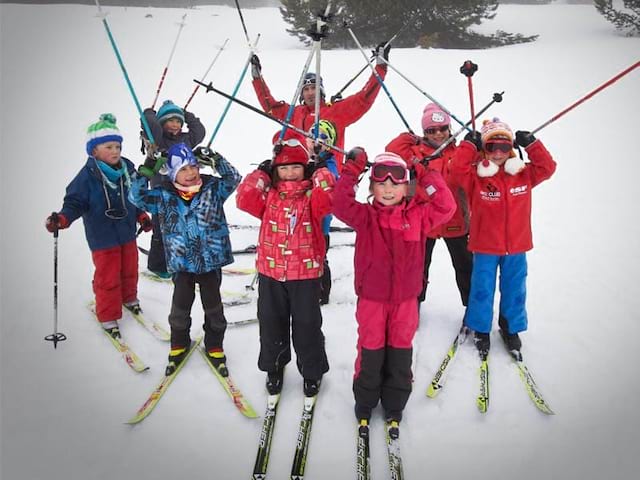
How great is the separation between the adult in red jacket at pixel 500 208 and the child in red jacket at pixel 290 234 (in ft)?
3.64

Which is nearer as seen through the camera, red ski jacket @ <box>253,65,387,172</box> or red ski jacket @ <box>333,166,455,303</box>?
→ red ski jacket @ <box>333,166,455,303</box>

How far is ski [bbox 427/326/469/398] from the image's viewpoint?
3.01 metres

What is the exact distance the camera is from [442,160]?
11.3ft

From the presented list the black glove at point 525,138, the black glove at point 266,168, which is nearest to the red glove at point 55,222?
the black glove at point 266,168

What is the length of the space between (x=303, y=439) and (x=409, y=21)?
1441 cm

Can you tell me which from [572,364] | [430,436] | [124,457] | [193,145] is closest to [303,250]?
[430,436]

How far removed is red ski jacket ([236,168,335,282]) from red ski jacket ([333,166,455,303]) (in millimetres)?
287

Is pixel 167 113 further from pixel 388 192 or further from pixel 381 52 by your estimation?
pixel 388 192

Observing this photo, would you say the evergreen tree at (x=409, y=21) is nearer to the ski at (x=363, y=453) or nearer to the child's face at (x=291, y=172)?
the child's face at (x=291, y=172)

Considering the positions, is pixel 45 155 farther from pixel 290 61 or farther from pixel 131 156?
pixel 290 61

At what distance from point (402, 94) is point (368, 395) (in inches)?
375

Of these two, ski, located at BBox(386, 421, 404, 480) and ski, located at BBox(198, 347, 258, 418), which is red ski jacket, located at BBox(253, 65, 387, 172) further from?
ski, located at BBox(386, 421, 404, 480)

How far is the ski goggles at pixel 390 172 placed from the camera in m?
2.39

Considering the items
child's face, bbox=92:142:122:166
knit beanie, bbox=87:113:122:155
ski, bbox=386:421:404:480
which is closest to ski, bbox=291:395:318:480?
ski, bbox=386:421:404:480
